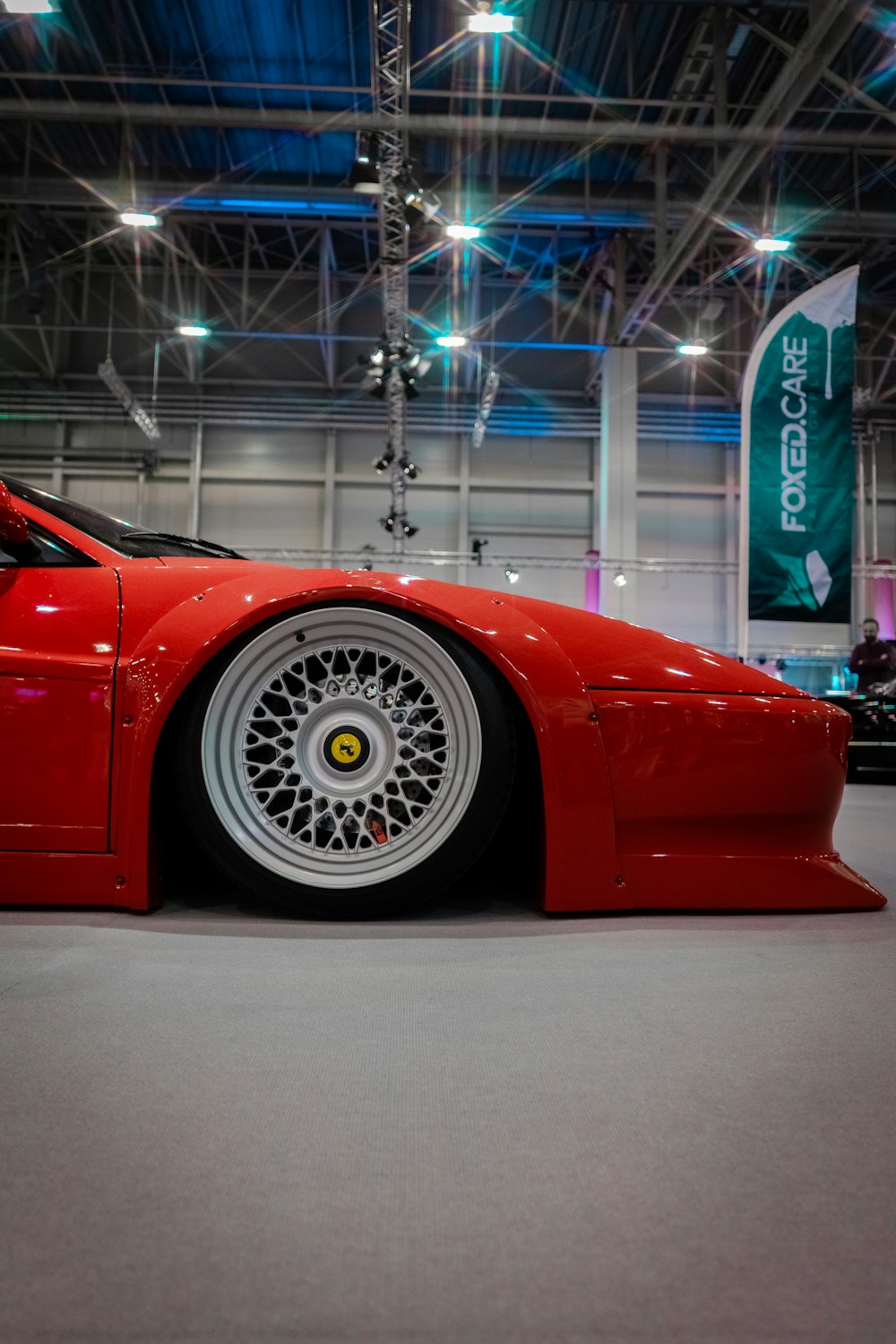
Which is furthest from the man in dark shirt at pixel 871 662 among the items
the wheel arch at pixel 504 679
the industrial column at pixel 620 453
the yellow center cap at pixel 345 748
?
the yellow center cap at pixel 345 748

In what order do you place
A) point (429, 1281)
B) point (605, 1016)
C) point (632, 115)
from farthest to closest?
point (632, 115) → point (605, 1016) → point (429, 1281)

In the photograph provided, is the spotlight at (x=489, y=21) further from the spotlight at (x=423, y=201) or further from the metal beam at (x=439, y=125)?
the spotlight at (x=423, y=201)

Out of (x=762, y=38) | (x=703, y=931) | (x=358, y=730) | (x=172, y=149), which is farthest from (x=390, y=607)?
(x=172, y=149)

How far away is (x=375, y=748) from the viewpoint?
1788 mm

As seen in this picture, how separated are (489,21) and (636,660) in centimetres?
725

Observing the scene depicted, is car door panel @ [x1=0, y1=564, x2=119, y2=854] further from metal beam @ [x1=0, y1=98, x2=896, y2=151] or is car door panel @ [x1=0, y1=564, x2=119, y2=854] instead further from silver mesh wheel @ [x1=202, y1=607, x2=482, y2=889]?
metal beam @ [x1=0, y1=98, x2=896, y2=151]

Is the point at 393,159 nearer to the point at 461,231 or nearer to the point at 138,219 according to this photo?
the point at 461,231

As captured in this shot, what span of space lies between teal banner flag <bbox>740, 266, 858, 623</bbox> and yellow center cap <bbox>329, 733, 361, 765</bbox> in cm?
643

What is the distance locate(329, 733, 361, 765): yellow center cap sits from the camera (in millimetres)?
1779

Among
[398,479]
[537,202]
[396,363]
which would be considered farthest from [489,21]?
[398,479]

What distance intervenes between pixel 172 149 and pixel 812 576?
990 cm

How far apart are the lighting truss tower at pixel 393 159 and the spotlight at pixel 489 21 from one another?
56cm

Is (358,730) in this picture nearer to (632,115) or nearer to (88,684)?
(88,684)

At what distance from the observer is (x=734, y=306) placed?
1529 cm
